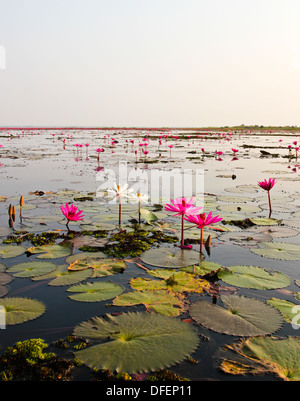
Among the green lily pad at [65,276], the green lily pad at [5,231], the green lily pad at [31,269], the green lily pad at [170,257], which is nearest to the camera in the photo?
→ the green lily pad at [65,276]

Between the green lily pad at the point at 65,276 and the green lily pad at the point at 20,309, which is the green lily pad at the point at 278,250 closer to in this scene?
the green lily pad at the point at 65,276

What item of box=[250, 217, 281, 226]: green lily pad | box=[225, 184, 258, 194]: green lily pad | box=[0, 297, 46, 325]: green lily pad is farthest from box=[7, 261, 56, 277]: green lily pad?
box=[225, 184, 258, 194]: green lily pad

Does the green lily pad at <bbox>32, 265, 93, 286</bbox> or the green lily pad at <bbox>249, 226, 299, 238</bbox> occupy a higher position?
the green lily pad at <bbox>249, 226, 299, 238</bbox>

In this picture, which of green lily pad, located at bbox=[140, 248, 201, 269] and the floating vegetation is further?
green lily pad, located at bbox=[140, 248, 201, 269]

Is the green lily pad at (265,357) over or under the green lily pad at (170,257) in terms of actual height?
under

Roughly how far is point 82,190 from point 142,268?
3893 millimetres

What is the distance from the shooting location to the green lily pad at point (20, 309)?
1.92 meters

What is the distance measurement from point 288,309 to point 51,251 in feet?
7.00

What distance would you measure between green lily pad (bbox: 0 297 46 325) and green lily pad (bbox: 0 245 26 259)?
86 cm

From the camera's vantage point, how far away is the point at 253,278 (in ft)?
8.05

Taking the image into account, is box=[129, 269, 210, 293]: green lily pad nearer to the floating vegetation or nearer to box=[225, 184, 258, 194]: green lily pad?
the floating vegetation

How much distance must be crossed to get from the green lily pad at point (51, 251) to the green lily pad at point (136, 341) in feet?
3.97

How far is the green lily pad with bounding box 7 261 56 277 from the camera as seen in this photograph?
255 centimetres

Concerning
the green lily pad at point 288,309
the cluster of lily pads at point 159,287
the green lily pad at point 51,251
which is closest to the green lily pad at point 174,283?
the cluster of lily pads at point 159,287
